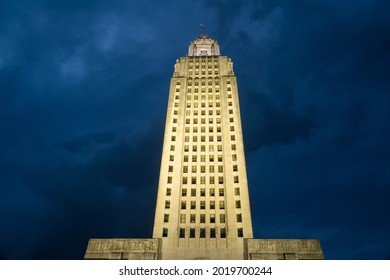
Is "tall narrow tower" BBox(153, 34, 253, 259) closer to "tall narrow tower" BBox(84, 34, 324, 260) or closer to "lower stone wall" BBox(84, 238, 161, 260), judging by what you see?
"tall narrow tower" BBox(84, 34, 324, 260)

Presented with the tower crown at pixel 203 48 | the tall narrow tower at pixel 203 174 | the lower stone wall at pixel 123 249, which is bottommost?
the lower stone wall at pixel 123 249

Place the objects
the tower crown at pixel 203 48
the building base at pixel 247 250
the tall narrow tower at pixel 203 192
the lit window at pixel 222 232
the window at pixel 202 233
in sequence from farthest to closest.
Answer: the tower crown at pixel 203 48, the window at pixel 202 233, the lit window at pixel 222 232, the tall narrow tower at pixel 203 192, the building base at pixel 247 250

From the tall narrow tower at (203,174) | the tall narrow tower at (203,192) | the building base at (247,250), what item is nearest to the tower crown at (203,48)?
the tall narrow tower at (203,174)

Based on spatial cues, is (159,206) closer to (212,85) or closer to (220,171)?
(220,171)

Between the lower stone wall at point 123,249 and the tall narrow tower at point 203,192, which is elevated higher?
the tall narrow tower at point 203,192

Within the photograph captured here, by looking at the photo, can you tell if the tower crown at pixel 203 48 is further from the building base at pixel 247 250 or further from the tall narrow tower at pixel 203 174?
the building base at pixel 247 250

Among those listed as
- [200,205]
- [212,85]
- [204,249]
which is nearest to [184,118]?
[212,85]

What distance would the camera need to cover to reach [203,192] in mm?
51031

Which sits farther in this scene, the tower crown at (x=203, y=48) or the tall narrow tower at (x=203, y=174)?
the tower crown at (x=203, y=48)

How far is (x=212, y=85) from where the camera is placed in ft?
223

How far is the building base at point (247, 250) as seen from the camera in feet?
138

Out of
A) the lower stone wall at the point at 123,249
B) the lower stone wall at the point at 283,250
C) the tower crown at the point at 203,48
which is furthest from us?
the tower crown at the point at 203,48

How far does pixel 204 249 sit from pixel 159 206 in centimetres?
972

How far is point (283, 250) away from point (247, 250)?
16.2 ft
